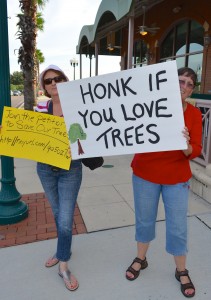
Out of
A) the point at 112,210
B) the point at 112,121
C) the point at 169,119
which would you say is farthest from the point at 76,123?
the point at 112,210

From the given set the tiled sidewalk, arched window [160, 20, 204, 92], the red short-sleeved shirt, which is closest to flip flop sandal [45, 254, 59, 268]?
the tiled sidewalk

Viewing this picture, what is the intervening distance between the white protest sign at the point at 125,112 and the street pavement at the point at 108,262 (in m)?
1.10

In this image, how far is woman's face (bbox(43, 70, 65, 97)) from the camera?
7.50 ft

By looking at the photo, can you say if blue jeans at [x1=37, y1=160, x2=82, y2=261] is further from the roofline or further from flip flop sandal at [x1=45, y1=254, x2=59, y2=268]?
the roofline

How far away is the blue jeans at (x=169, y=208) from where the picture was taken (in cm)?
217

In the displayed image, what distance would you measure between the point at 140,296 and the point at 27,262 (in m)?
1.09

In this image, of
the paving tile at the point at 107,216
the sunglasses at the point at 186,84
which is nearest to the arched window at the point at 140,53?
the paving tile at the point at 107,216

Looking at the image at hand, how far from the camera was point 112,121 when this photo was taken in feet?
7.04

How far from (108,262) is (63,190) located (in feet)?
2.99

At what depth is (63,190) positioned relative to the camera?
7.56 ft

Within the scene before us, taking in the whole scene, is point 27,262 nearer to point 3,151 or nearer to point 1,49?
point 3,151

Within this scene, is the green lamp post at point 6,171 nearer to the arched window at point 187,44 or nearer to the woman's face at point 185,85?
the woman's face at point 185,85

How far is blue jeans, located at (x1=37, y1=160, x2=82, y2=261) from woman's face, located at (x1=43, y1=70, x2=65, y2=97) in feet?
1.93

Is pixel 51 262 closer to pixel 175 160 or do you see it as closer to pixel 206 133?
pixel 175 160
